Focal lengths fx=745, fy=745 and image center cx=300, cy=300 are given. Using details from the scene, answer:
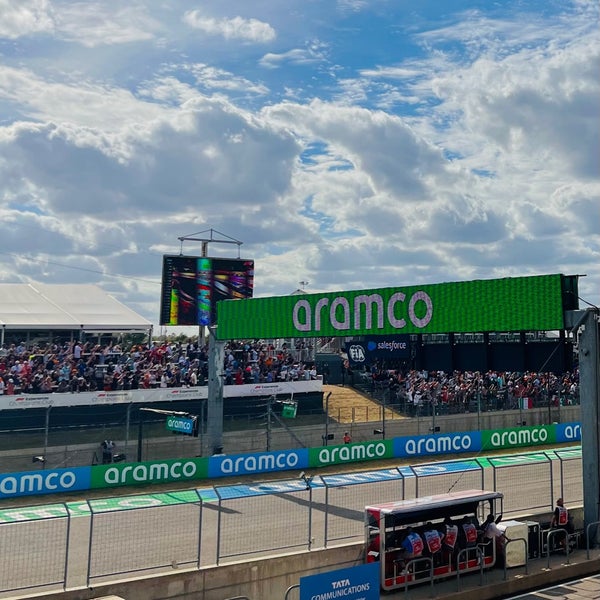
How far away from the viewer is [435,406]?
34.4m

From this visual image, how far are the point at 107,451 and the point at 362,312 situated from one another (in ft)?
33.6

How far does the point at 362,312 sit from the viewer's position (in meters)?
24.9

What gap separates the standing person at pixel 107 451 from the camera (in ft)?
86.1

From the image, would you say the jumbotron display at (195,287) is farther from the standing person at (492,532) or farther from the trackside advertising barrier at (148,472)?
the standing person at (492,532)

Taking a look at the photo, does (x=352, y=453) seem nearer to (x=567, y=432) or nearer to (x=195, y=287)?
(x=567, y=432)

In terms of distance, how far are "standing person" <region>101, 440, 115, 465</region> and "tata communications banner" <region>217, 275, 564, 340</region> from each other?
6701 mm

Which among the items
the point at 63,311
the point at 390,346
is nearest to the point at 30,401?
the point at 390,346

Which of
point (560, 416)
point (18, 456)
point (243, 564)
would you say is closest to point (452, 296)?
point (243, 564)

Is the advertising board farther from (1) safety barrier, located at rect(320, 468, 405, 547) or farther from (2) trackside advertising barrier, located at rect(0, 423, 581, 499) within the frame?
(2) trackside advertising barrier, located at rect(0, 423, 581, 499)

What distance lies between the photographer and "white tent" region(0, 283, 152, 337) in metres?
41.9

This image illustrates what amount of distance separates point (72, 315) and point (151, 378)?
A: 13.6 m

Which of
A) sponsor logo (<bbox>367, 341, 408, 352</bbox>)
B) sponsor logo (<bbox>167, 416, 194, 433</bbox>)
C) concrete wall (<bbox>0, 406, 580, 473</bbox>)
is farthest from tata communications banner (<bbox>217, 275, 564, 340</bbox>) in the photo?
sponsor logo (<bbox>167, 416, 194, 433</bbox>)

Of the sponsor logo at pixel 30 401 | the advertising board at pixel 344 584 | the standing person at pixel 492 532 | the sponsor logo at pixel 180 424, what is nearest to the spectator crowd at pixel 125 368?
the sponsor logo at pixel 30 401

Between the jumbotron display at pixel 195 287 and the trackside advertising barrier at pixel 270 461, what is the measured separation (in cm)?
1489
